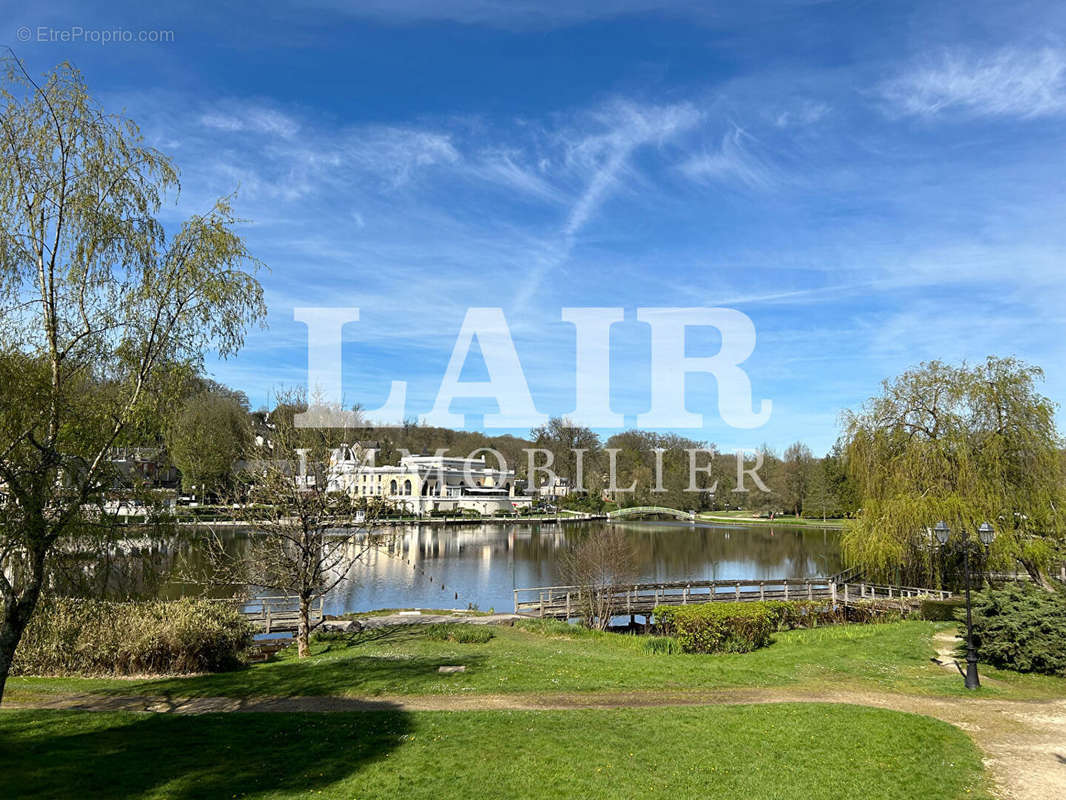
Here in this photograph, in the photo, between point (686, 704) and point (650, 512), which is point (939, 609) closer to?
point (686, 704)

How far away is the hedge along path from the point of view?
1121 cm

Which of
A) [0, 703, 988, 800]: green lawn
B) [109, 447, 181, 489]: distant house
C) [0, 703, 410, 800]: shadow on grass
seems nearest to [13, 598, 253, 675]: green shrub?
[0, 703, 410, 800]: shadow on grass

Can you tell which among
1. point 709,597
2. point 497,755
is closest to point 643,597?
point 709,597

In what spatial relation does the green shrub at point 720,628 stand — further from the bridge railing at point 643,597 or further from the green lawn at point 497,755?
the green lawn at point 497,755

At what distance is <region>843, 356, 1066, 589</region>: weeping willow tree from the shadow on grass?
22.9 m

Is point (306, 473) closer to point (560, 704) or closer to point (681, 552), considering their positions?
point (560, 704)

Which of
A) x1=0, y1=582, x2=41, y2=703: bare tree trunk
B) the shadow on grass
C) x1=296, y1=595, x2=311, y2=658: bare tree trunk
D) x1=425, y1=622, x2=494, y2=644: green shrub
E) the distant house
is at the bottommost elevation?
x1=425, y1=622, x2=494, y2=644: green shrub

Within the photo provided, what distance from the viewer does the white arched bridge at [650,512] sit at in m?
105

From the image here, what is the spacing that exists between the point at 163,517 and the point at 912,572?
31.0 meters

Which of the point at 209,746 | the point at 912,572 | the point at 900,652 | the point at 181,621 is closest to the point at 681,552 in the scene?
the point at 912,572

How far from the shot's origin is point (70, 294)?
9.22m

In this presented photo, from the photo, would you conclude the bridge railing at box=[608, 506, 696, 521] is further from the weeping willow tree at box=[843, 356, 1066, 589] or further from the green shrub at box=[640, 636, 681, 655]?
the green shrub at box=[640, 636, 681, 655]

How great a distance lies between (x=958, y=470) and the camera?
26.5 metres

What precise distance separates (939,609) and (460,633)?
16.6m
